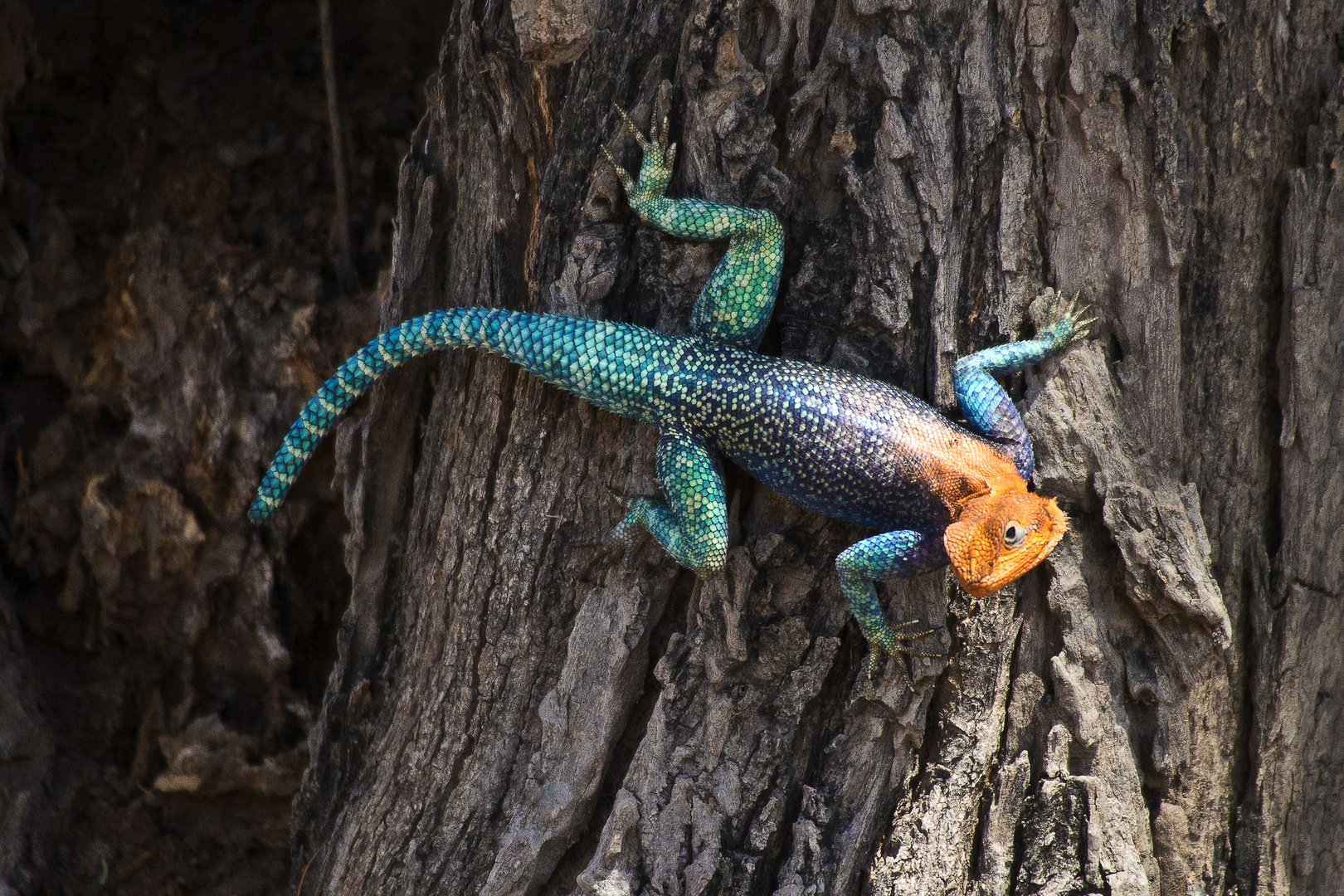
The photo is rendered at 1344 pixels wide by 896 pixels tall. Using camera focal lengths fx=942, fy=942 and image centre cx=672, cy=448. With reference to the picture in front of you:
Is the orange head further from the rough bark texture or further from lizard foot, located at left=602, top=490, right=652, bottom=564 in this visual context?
lizard foot, located at left=602, top=490, right=652, bottom=564

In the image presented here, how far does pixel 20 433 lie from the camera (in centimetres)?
433

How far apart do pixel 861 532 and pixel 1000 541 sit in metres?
0.51

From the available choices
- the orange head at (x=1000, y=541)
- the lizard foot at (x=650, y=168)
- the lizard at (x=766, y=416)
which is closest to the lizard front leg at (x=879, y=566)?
the lizard at (x=766, y=416)

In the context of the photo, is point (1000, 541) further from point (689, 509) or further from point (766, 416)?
point (689, 509)

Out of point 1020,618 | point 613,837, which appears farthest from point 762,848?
point 1020,618

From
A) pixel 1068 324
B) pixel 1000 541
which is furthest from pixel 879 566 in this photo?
pixel 1068 324

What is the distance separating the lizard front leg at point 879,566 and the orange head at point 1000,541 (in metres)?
0.13

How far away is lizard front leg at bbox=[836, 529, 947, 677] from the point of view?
2.95 meters

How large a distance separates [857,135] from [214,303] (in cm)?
298

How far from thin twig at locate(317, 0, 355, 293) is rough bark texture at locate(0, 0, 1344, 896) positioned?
0.74 metres

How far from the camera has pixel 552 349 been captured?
310 centimetres

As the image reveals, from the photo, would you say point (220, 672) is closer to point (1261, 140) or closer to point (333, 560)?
point (333, 560)

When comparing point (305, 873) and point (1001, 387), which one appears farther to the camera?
point (305, 873)

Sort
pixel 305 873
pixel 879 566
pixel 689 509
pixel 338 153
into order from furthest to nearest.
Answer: pixel 338 153
pixel 305 873
pixel 689 509
pixel 879 566
